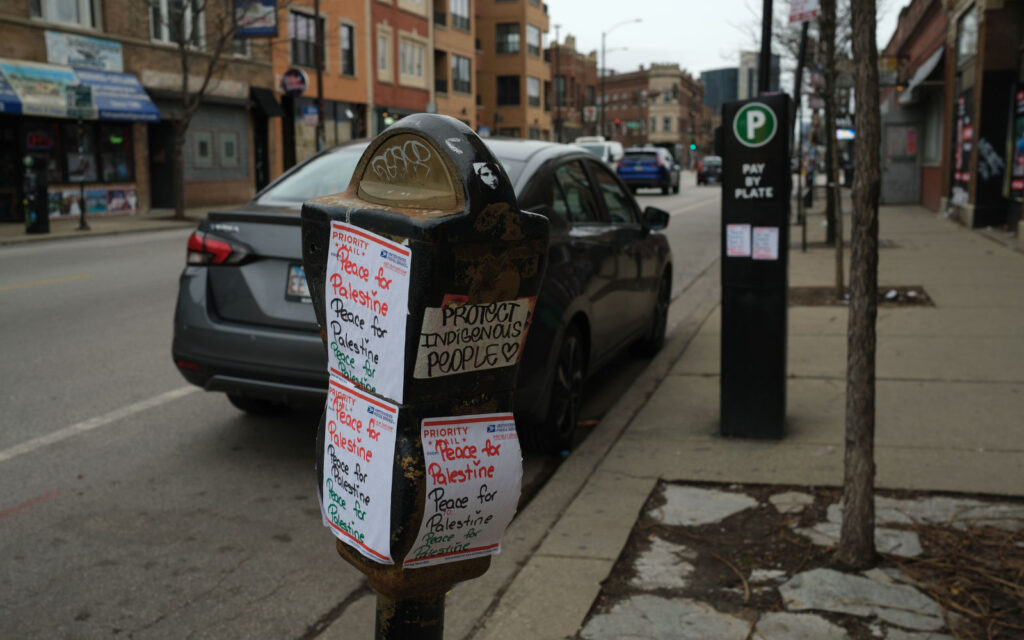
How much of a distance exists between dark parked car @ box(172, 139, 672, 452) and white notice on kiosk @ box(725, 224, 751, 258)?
32.5 inches

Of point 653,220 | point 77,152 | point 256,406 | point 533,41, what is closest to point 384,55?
point 77,152

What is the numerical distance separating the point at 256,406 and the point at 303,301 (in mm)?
1376

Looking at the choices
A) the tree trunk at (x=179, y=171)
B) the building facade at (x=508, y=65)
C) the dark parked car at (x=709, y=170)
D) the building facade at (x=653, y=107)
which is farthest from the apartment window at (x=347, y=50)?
the building facade at (x=653, y=107)

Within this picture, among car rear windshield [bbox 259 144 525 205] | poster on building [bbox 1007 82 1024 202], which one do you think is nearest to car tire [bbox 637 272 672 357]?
car rear windshield [bbox 259 144 525 205]

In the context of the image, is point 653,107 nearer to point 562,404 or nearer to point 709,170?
point 709,170

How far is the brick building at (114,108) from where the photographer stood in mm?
23141

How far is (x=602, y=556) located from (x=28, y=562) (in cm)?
223

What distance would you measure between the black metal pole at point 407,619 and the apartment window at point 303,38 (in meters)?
35.2

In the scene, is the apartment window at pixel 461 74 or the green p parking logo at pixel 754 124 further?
the apartment window at pixel 461 74

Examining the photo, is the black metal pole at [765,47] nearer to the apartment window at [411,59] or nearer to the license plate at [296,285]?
the license plate at [296,285]

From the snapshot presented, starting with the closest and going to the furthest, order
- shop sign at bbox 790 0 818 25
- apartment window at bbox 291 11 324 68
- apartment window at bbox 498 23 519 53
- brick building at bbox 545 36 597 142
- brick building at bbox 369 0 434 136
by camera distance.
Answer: shop sign at bbox 790 0 818 25 → apartment window at bbox 291 11 324 68 → brick building at bbox 369 0 434 136 → apartment window at bbox 498 23 519 53 → brick building at bbox 545 36 597 142

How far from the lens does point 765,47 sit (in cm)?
Answer: 611

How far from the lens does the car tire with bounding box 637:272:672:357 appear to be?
769 cm

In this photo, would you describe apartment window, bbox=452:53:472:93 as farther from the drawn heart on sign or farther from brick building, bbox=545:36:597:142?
the drawn heart on sign
